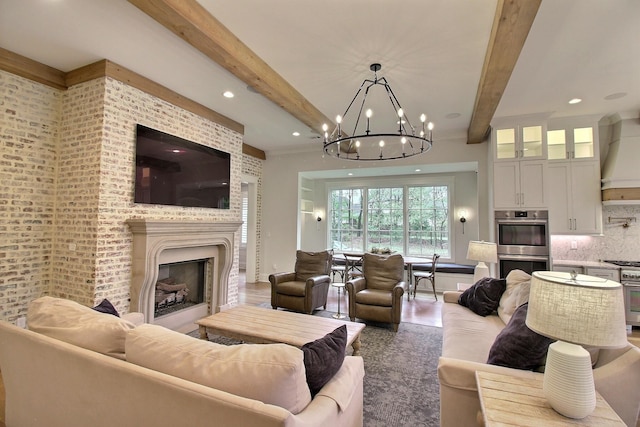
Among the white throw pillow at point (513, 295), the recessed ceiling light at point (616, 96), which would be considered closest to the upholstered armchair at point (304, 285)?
the white throw pillow at point (513, 295)

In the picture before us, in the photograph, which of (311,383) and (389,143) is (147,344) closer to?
(311,383)

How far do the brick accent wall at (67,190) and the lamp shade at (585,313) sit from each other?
3.90 metres

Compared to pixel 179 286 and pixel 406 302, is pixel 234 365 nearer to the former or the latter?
pixel 179 286

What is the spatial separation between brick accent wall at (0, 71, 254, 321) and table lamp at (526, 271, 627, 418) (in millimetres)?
3886

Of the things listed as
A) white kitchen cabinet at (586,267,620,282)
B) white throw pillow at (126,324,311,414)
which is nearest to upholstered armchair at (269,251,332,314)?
white throw pillow at (126,324,311,414)

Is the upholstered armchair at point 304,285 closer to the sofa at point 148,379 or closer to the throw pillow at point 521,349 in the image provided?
the sofa at point 148,379

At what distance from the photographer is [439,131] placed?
565 centimetres

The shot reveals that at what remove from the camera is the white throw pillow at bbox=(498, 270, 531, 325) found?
2.81 m

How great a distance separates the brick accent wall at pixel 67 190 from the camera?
10.4 feet

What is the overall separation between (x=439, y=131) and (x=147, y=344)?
5.62 m

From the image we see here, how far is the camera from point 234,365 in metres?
1.28

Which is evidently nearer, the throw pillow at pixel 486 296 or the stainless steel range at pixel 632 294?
the throw pillow at pixel 486 296

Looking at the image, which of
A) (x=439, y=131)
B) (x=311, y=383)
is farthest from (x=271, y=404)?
(x=439, y=131)

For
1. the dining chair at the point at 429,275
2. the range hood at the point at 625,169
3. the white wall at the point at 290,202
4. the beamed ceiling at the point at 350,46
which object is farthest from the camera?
A: the white wall at the point at 290,202
